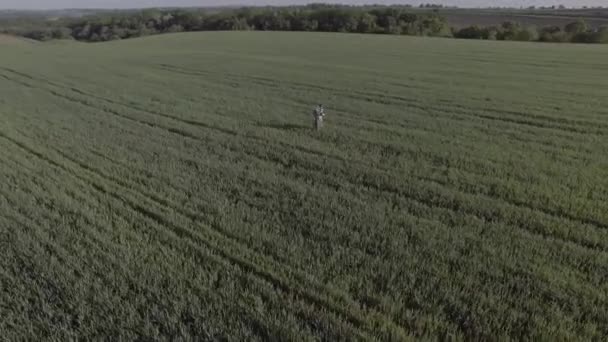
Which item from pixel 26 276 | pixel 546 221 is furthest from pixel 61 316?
pixel 546 221

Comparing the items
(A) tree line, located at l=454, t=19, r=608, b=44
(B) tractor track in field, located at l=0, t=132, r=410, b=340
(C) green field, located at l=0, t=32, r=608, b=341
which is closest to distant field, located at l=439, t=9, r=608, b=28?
(A) tree line, located at l=454, t=19, r=608, b=44

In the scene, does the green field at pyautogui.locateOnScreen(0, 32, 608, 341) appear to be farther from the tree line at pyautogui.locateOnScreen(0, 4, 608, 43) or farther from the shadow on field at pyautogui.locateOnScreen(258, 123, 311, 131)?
the tree line at pyautogui.locateOnScreen(0, 4, 608, 43)

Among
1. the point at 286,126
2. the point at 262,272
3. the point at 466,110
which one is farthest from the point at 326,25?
the point at 262,272

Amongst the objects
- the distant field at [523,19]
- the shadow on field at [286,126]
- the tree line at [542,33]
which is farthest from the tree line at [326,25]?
the shadow on field at [286,126]

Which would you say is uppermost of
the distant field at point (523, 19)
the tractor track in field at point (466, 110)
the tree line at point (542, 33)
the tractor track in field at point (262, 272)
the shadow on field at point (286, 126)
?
the distant field at point (523, 19)

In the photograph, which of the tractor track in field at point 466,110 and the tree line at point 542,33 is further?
the tree line at point 542,33

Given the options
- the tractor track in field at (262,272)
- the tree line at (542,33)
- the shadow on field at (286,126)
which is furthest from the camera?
the tree line at (542,33)

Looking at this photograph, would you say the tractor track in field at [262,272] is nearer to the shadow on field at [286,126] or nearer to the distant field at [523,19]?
the shadow on field at [286,126]
